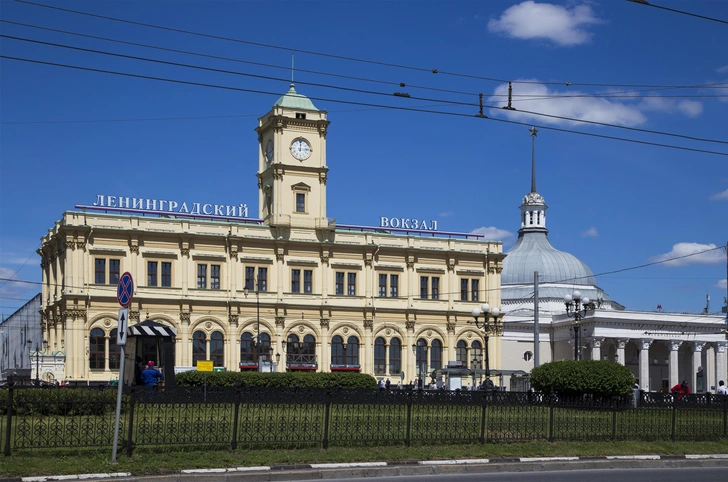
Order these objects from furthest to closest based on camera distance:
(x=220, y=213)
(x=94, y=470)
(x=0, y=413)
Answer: (x=220, y=213) → (x=0, y=413) → (x=94, y=470)

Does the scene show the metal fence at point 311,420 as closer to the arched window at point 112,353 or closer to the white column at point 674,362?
the arched window at point 112,353

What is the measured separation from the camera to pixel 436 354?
242ft

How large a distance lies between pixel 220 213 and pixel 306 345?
11.7 m

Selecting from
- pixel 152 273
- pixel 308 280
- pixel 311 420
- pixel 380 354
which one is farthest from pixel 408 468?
pixel 380 354

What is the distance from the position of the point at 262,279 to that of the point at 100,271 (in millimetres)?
11662

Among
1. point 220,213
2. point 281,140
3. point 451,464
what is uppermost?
point 281,140

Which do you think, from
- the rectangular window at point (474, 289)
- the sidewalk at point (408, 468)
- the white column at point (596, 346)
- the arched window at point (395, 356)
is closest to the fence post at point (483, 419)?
the sidewalk at point (408, 468)

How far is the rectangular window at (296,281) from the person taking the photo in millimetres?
69875

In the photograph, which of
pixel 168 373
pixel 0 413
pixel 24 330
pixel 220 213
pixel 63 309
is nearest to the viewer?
pixel 0 413

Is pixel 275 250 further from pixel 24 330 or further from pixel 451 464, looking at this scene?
pixel 451 464

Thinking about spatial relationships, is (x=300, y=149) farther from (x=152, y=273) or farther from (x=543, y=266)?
(x=543, y=266)

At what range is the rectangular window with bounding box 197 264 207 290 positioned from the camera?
67125 mm

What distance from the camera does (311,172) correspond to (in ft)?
233

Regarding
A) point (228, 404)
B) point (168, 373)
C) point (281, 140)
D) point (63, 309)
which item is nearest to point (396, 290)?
point (281, 140)
